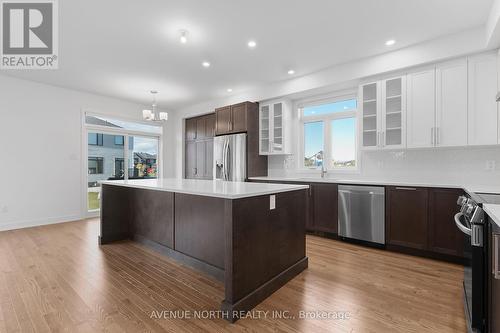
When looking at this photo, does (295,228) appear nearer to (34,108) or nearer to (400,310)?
(400,310)

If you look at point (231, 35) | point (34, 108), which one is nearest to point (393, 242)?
point (231, 35)

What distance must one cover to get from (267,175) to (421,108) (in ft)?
10.2

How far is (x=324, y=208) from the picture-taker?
386 cm

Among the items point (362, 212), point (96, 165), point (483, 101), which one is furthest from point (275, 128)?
point (96, 165)

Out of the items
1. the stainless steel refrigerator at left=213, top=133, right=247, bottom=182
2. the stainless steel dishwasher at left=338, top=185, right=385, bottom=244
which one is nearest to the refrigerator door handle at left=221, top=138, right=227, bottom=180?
the stainless steel refrigerator at left=213, top=133, right=247, bottom=182

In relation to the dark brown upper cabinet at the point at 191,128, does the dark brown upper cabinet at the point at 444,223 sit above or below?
below

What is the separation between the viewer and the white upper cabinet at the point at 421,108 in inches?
126

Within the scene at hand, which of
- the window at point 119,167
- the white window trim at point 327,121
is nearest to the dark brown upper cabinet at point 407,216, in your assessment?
the white window trim at point 327,121

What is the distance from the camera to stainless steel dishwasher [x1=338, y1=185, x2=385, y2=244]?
3.29 meters

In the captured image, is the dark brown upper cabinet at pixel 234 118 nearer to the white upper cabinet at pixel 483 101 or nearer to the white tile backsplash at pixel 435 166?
the white tile backsplash at pixel 435 166

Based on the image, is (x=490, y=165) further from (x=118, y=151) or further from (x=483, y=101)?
(x=118, y=151)

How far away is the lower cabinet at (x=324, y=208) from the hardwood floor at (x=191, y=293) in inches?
23.8

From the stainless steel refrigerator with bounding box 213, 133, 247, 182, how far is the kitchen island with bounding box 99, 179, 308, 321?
81.5 inches

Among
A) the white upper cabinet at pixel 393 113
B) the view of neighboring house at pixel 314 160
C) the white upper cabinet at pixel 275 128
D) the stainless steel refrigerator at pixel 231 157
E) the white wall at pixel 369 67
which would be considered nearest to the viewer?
the white wall at pixel 369 67
